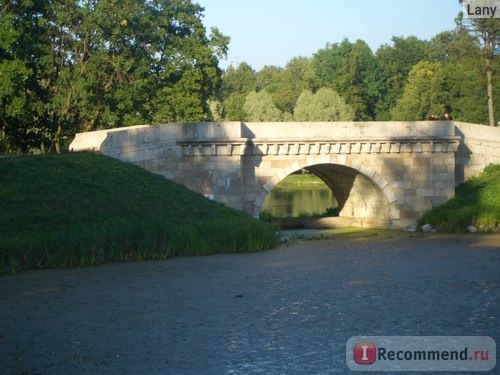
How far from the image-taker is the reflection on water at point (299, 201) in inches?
1422

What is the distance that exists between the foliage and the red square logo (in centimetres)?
2067

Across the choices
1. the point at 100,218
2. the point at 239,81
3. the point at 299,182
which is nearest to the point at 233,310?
the point at 100,218

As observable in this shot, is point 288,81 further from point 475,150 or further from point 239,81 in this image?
point 475,150

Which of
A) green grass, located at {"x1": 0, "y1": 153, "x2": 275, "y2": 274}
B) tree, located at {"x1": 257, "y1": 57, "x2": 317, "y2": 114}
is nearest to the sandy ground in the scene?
green grass, located at {"x1": 0, "y1": 153, "x2": 275, "y2": 274}

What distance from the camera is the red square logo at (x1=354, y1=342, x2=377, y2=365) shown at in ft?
29.9

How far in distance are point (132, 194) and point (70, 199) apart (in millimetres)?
1878

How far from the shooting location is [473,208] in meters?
25.8

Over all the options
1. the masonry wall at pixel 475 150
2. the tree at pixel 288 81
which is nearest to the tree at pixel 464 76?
the masonry wall at pixel 475 150

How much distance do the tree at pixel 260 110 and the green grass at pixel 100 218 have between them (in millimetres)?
40156

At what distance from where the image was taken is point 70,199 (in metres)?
20.2

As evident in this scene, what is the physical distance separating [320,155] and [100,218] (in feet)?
28.0

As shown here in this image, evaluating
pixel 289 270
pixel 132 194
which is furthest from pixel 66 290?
pixel 132 194

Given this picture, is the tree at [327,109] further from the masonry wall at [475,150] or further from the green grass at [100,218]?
the green grass at [100,218]

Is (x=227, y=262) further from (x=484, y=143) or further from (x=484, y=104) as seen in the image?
(x=484, y=104)
